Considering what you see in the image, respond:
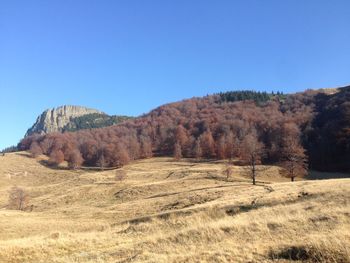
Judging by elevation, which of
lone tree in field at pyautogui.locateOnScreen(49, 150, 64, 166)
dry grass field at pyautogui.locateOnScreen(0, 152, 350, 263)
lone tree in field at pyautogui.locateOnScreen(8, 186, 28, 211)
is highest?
lone tree in field at pyautogui.locateOnScreen(49, 150, 64, 166)

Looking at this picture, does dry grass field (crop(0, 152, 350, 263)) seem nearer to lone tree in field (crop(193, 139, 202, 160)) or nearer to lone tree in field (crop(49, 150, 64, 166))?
lone tree in field (crop(193, 139, 202, 160))

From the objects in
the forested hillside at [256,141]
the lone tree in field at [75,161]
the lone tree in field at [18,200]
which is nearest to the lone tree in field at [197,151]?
the forested hillside at [256,141]

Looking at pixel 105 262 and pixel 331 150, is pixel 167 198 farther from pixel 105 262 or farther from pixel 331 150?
pixel 331 150

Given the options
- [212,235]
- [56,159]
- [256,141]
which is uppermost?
[256,141]

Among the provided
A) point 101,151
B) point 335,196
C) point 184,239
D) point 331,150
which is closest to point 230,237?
point 184,239

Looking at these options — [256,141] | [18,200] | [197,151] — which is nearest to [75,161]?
[197,151]

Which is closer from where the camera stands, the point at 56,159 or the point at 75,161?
the point at 75,161

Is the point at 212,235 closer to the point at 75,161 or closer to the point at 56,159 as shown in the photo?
the point at 75,161

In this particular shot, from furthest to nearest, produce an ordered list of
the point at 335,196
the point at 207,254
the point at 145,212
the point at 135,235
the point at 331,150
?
the point at 331,150, the point at 145,212, the point at 335,196, the point at 135,235, the point at 207,254

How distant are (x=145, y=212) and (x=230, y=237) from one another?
98.5 ft

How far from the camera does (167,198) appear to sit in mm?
52219

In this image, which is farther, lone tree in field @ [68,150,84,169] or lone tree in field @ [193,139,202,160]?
lone tree in field @ [68,150,84,169]

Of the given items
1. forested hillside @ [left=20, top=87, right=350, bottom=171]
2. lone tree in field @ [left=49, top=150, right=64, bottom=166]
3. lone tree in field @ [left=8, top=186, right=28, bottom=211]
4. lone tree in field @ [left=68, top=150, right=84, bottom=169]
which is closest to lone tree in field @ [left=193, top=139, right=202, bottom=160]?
forested hillside @ [left=20, top=87, right=350, bottom=171]

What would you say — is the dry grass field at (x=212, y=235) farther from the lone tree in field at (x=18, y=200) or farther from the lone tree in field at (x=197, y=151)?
the lone tree in field at (x=197, y=151)
